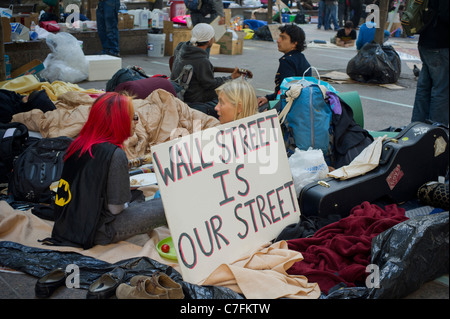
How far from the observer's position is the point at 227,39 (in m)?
12.5

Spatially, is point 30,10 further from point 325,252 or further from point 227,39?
point 325,252

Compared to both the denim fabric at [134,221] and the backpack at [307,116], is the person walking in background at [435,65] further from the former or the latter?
the denim fabric at [134,221]

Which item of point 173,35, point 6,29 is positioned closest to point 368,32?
point 173,35

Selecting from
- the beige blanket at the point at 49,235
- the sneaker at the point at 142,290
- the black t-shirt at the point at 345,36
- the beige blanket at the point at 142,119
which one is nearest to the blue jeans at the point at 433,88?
the beige blanket at the point at 142,119

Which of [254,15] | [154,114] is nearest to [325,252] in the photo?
[154,114]

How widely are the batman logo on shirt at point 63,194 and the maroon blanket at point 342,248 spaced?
140cm

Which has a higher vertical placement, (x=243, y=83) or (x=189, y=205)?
(x=243, y=83)

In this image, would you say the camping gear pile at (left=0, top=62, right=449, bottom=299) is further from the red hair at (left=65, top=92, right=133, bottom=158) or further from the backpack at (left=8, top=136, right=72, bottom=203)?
the red hair at (left=65, top=92, right=133, bottom=158)

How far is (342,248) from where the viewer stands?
10.9 feet

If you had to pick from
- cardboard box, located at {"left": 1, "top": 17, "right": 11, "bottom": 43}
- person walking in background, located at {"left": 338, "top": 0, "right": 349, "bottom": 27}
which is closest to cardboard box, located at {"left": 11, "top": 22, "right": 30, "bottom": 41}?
cardboard box, located at {"left": 1, "top": 17, "right": 11, "bottom": 43}

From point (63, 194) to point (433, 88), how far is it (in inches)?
164

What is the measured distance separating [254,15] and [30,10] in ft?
24.6

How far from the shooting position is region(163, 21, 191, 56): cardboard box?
11664 mm

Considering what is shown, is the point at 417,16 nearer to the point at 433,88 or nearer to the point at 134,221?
the point at 433,88
